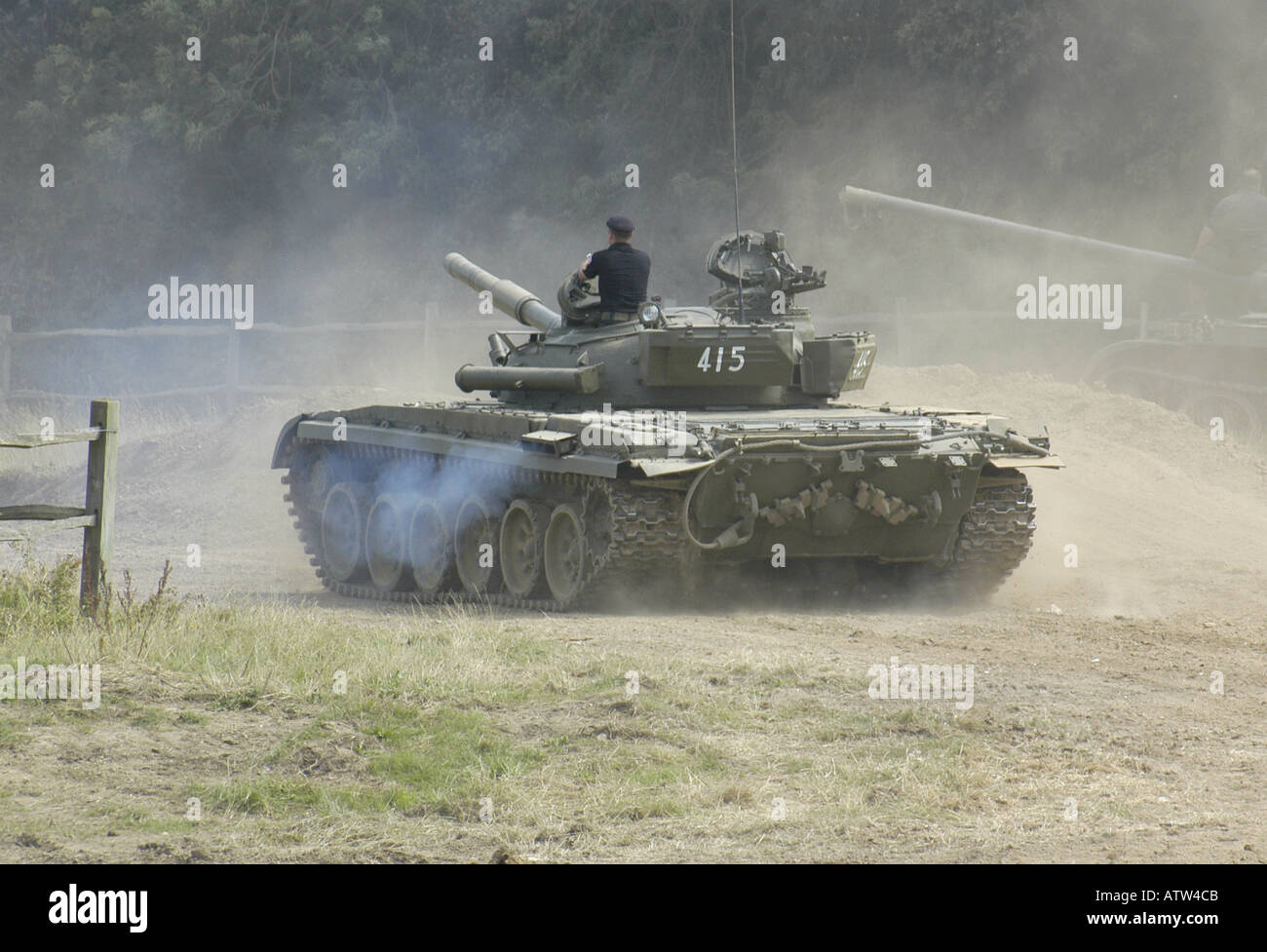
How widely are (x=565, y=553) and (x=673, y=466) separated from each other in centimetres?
162

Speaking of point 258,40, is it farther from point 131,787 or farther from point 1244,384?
point 131,787

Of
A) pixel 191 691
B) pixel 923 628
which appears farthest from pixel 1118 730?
pixel 191 691

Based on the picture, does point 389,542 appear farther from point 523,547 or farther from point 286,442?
point 523,547

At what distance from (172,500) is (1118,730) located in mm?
14801

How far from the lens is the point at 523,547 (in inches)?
491

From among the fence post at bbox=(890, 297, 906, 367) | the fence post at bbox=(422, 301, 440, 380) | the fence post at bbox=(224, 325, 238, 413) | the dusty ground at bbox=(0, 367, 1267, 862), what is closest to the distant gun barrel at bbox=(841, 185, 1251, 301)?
the fence post at bbox=(890, 297, 906, 367)

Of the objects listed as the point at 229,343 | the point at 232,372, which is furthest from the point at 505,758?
the point at 229,343

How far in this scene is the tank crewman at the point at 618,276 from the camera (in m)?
12.6

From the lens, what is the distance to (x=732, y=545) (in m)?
11.0

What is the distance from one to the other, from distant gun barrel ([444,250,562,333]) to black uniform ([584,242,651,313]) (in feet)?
2.19

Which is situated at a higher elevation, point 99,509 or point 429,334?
point 429,334

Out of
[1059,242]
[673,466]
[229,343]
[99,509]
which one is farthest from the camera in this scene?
[229,343]

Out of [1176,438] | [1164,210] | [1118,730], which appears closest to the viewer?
[1118,730]

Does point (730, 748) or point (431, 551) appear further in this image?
point (431, 551)
